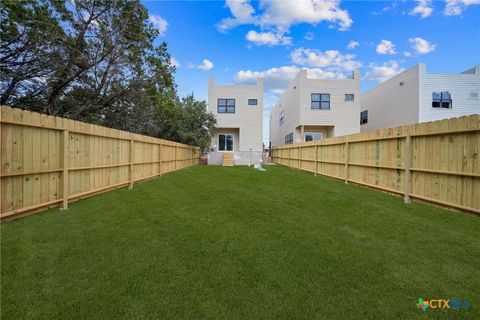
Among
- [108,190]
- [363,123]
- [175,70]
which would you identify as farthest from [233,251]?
[363,123]

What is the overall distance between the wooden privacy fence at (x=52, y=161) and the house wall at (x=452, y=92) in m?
19.6

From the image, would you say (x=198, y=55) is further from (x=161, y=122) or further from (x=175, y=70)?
(x=161, y=122)

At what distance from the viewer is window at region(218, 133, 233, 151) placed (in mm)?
21422

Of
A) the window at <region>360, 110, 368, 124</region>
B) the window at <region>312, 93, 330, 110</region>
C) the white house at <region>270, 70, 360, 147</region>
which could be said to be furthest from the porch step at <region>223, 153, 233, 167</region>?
the window at <region>360, 110, 368, 124</region>

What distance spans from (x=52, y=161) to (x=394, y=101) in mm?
Result: 22423

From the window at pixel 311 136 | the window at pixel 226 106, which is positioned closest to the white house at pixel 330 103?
the window at pixel 311 136

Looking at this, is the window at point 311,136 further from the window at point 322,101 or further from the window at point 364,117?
the window at point 364,117

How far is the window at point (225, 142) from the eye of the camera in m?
21.4

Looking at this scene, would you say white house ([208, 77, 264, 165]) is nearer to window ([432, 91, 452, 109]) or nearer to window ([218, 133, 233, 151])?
window ([218, 133, 233, 151])

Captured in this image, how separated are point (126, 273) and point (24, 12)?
10985 millimetres

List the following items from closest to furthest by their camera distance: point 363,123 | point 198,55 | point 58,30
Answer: point 58,30 → point 198,55 → point 363,123

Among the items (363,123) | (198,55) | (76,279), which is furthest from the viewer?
(363,123)

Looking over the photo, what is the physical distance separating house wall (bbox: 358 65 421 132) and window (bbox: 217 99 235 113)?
13.3m

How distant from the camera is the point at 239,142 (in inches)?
808
